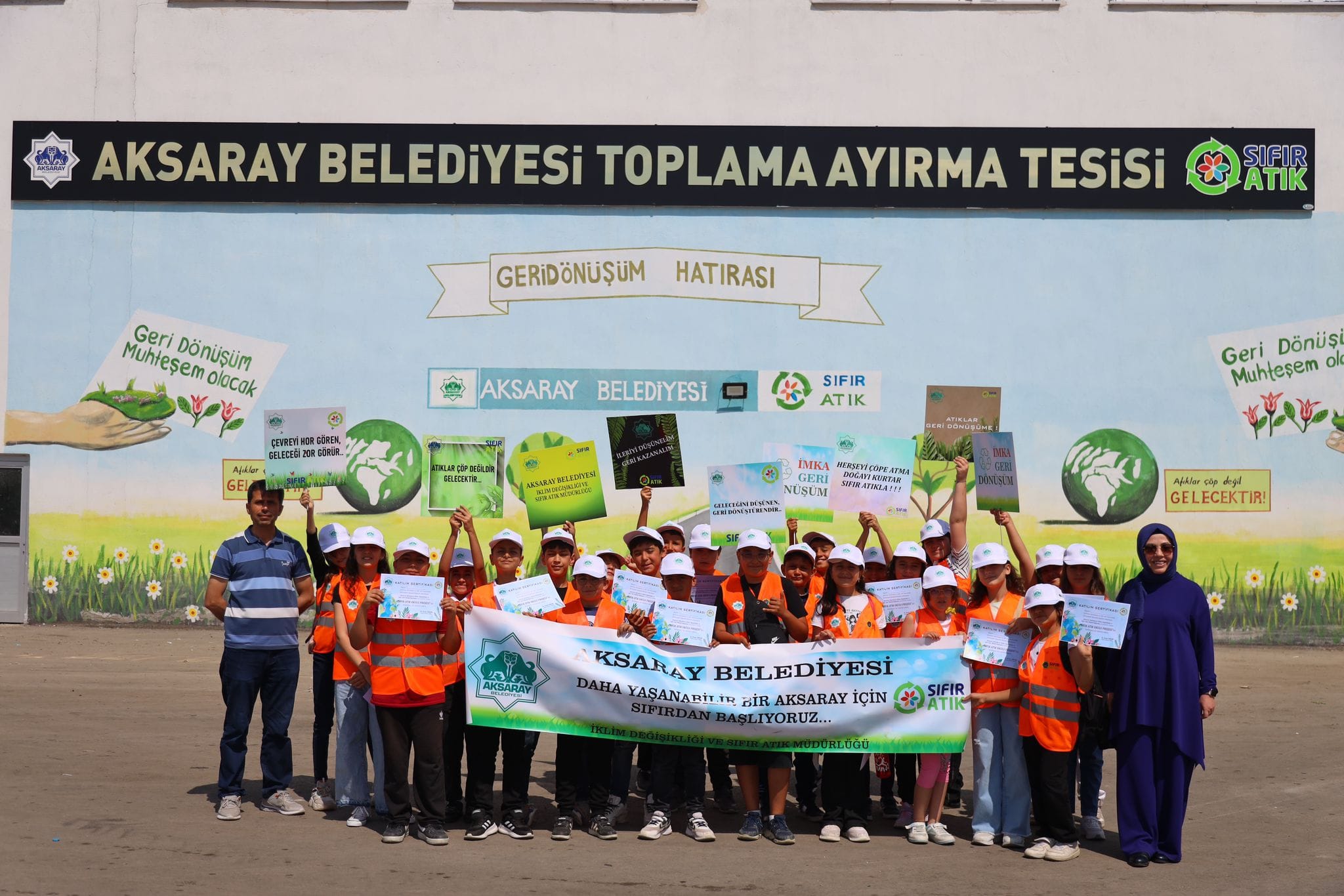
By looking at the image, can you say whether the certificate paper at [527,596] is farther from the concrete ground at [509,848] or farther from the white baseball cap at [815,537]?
the white baseball cap at [815,537]

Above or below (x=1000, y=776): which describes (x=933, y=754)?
above

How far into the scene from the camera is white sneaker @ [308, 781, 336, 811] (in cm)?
845

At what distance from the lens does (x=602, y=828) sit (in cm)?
787

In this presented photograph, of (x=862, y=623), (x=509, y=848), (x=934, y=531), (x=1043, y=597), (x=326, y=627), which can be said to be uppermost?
(x=934, y=531)

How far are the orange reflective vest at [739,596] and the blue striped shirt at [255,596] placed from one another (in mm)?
2701

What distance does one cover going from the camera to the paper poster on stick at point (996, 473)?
32.3ft

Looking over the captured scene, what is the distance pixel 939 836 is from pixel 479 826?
267 cm

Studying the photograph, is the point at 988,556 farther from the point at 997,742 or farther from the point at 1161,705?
the point at 1161,705

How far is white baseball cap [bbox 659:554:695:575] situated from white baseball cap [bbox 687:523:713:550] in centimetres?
87

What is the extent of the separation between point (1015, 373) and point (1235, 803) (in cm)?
888

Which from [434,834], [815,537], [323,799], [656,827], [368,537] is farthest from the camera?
[815,537]

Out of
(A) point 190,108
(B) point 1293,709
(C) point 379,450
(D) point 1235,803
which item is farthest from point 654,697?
(A) point 190,108

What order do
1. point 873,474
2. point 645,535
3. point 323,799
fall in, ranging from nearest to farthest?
point 323,799
point 645,535
point 873,474

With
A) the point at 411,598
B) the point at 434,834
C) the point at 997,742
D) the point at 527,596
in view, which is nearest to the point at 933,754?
the point at 997,742
